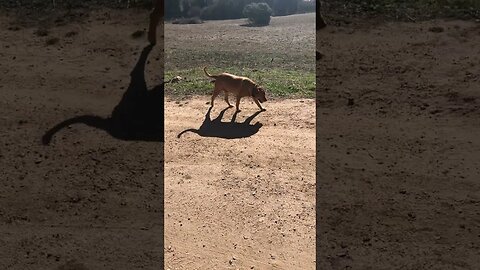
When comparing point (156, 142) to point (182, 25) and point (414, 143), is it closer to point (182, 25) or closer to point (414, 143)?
point (414, 143)

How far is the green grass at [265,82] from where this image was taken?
8.30m

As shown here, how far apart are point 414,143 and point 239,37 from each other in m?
9.91

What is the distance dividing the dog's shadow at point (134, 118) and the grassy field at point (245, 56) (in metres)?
1.17

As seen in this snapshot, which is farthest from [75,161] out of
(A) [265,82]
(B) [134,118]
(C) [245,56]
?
(C) [245,56]

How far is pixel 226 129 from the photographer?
6.74 m

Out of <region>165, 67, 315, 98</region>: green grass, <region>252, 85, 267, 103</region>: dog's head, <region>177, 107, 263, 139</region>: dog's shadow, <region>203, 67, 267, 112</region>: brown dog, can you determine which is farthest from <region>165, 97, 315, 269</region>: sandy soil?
<region>165, 67, 315, 98</region>: green grass

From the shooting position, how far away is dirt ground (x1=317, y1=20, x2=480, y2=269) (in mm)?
4242

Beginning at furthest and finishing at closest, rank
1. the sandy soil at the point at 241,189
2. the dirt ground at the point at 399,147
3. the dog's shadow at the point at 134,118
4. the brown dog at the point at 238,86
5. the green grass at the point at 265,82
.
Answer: the green grass at the point at 265,82 → the brown dog at the point at 238,86 → the dog's shadow at the point at 134,118 → the dirt ground at the point at 399,147 → the sandy soil at the point at 241,189

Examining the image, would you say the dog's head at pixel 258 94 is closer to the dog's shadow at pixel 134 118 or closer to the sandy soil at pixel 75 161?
the dog's shadow at pixel 134 118

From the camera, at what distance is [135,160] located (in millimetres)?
5516

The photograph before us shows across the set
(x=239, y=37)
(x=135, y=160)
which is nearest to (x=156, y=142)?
(x=135, y=160)

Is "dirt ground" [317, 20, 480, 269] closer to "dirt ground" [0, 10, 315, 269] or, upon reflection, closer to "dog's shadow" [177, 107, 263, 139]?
"dirt ground" [0, 10, 315, 269]

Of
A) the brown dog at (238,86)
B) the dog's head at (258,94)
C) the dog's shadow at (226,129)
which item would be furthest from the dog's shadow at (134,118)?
the dog's head at (258,94)

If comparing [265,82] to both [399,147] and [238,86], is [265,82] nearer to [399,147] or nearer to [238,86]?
[238,86]
